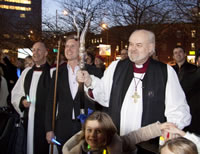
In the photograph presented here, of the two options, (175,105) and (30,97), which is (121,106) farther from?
(30,97)

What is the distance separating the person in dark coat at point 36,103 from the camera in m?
4.55

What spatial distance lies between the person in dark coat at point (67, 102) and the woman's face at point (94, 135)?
965mm

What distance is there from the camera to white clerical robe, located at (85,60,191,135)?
2994 millimetres

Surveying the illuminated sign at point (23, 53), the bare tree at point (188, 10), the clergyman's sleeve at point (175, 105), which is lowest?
the clergyman's sleeve at point (175, 105)

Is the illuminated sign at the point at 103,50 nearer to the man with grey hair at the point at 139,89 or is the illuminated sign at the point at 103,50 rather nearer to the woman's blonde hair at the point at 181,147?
the man with grey hair at the point at 139,89

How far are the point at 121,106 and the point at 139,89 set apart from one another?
32 cm

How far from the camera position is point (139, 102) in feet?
10.8

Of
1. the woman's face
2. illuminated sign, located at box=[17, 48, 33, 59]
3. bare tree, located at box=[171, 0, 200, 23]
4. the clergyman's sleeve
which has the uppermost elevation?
bare tree, located at box=[171, 0, 200, 23]

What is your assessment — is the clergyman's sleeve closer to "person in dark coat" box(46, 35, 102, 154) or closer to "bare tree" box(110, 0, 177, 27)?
"person in dark coat" box(46, 35, 102, 154)

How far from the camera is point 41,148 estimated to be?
15.0ft

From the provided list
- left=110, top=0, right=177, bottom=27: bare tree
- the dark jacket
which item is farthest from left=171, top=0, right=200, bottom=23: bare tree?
the dark jacket

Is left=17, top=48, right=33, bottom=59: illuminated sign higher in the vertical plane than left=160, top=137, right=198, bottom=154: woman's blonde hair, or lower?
higher

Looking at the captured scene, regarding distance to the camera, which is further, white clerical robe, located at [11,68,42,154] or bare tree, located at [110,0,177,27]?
bare tree, located at [110,0,177,27]

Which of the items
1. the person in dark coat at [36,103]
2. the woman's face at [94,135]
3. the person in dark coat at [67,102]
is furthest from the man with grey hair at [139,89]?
the person in dark coat at [36,103]
